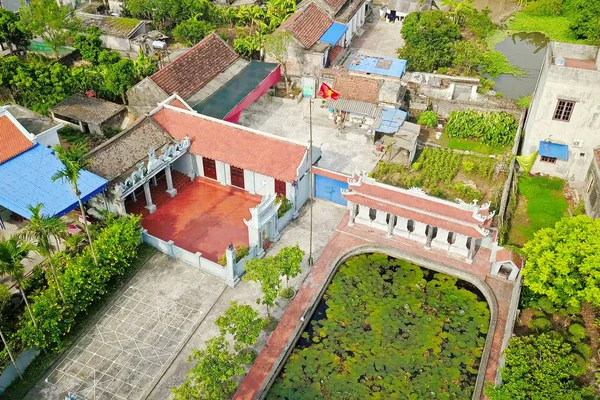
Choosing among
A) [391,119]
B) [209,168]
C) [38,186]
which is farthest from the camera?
[391,119]

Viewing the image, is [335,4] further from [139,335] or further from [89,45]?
[139,335]

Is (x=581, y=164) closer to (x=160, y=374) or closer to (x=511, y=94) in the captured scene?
(x=511, y=94)

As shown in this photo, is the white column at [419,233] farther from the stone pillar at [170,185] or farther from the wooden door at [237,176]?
the stone pillar at [170,185]

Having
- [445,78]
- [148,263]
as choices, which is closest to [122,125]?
[148,263]

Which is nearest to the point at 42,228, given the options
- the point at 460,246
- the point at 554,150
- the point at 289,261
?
the point at 289,261

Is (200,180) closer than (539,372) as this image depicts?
No

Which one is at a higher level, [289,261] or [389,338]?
[289,261]

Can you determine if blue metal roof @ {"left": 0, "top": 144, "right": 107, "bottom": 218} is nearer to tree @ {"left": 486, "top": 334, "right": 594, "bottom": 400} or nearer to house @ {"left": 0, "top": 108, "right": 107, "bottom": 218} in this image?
house @ {"left": 0, "top": 108, "right": 107, "bottom": 218}
